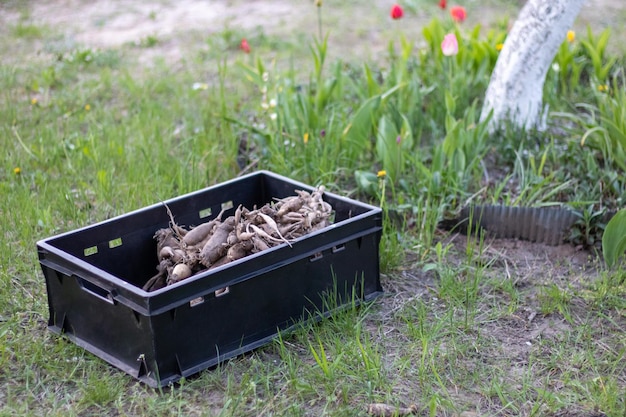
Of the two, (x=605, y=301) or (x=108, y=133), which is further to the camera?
(x=108, y=133)

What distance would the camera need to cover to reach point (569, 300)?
3.04 metres

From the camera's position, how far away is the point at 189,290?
2.49m

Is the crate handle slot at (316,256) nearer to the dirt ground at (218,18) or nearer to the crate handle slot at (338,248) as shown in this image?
the crate handle slot at (338,248)

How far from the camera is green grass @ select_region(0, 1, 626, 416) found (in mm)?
2510

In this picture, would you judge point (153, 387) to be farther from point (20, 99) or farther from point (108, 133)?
point (20, 99)

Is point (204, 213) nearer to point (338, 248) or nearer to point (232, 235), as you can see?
point (232, 235)

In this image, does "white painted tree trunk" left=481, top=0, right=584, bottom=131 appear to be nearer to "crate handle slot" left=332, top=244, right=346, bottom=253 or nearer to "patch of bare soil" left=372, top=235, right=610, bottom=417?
"patch of bare soil" left=372, top=235, right=610, bottom=417

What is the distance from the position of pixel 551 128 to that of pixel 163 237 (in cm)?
229

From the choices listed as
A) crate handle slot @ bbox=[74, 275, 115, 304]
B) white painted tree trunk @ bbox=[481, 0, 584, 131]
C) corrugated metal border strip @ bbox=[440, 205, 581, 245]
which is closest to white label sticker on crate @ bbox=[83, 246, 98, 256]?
crate handle slot @ bbox=[74, 275, 115, 304]

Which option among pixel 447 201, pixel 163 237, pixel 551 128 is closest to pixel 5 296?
pixel 163 237

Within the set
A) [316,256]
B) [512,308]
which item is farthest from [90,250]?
[512,308]

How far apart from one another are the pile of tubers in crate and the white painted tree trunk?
4.83 ft

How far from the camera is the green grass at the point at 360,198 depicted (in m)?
2.51

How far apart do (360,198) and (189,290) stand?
148 cm
